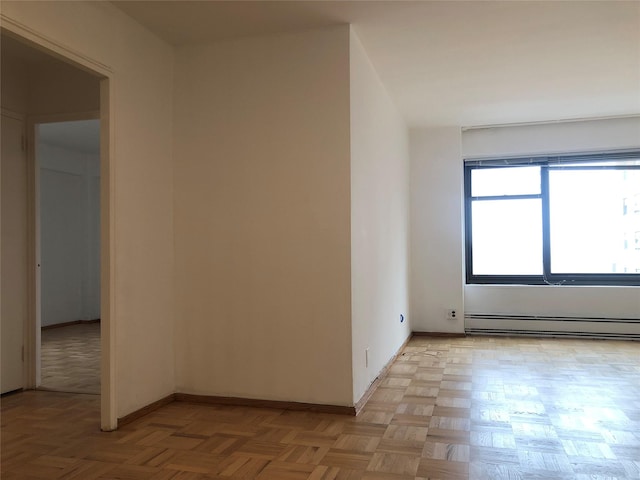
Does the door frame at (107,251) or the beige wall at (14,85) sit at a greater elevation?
the beige wall at (14,85)

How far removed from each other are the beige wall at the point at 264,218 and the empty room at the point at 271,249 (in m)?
0.01

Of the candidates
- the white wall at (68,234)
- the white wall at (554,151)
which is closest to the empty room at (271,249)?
the white wall at (554,151)

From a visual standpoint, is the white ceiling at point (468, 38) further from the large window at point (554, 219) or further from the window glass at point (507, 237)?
the window glass at point (507, 237)

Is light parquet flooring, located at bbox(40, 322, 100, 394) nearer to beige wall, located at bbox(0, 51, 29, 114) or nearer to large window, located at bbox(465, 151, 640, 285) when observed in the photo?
beige wall, located at bbox(0, 51, 29, 114)

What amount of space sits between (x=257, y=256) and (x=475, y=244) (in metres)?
3.76

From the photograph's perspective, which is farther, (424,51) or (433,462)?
(424,51)

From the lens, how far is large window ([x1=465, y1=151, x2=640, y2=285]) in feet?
20.0

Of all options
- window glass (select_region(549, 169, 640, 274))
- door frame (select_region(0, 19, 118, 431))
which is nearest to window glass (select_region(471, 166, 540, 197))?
window glass (select_region(549, 169, 640, 274))

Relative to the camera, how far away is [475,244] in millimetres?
6527

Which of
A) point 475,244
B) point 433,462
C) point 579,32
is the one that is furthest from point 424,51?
point 475,244

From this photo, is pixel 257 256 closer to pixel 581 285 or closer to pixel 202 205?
pixel 202 205

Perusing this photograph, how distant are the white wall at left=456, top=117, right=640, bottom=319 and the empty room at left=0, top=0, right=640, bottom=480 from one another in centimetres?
106

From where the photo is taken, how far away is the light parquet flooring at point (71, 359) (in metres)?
4.18

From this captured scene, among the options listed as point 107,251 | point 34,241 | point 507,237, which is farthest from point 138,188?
point 507,237
